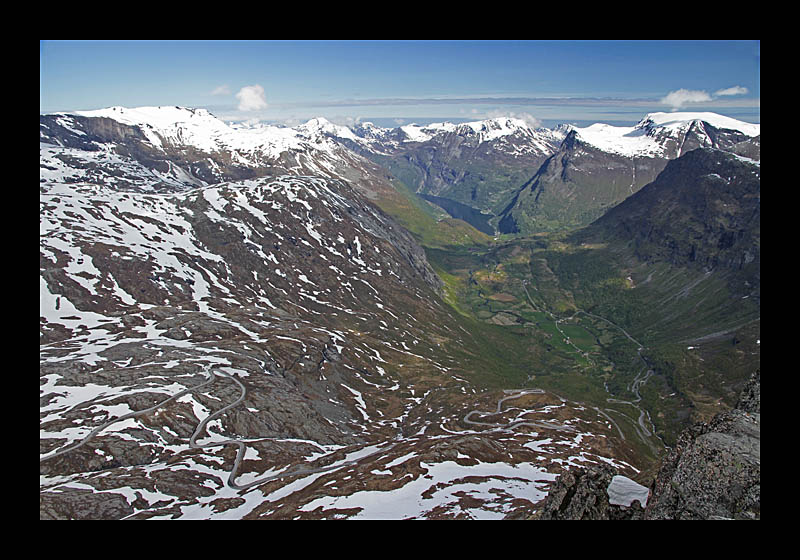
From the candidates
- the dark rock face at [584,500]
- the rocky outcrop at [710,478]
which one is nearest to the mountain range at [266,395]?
the dark rock face at [584,500]

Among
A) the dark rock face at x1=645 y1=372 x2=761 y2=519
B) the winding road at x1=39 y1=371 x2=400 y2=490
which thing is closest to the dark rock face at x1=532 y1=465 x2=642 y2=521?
the dark rock face at x1=645 y1=372 x2=761 y2=519

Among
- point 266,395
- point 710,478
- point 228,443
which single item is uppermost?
point 710,478

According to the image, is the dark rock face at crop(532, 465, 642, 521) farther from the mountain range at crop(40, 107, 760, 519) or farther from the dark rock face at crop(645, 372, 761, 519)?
the mountain range at crop(40, 107, 760, 519)

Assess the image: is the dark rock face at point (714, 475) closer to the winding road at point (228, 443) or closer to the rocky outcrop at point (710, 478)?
the rocky outcrop at point (710, 478)

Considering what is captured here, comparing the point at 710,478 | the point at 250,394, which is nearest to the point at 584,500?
the point at 710,478

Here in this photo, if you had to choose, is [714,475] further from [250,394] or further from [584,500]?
[250,394]
